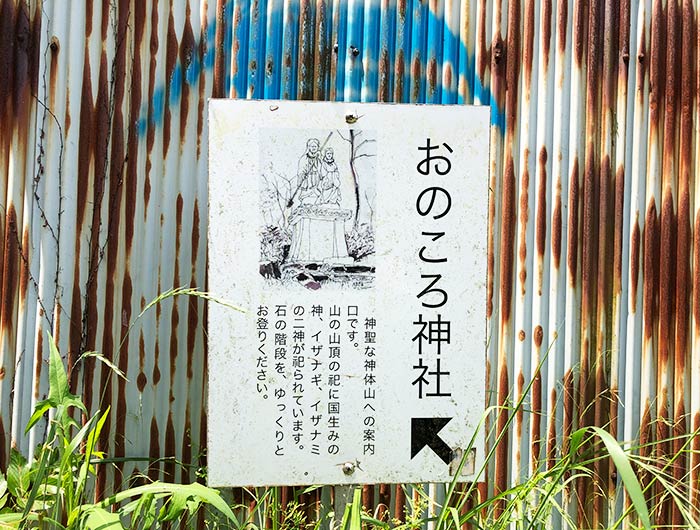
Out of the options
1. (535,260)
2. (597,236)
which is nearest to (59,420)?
(535,260)

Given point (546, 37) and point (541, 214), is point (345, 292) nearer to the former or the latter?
point (541, 214)

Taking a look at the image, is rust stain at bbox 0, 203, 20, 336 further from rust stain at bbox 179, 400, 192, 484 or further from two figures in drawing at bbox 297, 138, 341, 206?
two figures in drawing at bbox 297, 138, 341, 206

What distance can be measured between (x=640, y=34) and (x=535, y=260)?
100 centimetres

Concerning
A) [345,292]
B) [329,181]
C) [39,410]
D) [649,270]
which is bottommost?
[39,410]

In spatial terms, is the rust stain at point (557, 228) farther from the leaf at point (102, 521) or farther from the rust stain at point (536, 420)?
the leaf at point (102, 521)

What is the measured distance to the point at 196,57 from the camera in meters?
3.12

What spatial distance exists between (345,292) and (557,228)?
106cm

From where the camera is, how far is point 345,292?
2623mm

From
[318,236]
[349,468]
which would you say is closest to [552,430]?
[349,468]

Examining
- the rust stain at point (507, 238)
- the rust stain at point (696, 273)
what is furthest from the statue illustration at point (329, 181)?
the rust stain at point (696, 273)

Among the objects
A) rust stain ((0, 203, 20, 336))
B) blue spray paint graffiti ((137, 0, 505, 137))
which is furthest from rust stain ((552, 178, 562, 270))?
rust stain ((0, 203, 20, 336))

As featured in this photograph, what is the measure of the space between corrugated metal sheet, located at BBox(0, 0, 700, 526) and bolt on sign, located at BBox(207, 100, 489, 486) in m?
0.54

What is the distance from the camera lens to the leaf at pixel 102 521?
2152 mm

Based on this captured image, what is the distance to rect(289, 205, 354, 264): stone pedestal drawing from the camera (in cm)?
260
